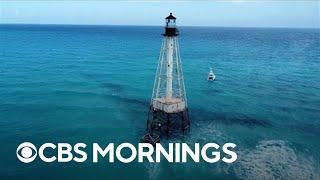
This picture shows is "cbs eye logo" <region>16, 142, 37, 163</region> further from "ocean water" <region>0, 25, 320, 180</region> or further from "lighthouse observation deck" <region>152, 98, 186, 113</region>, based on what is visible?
"lighthouse observation deck" <region>152, 98, 186, 113</region>

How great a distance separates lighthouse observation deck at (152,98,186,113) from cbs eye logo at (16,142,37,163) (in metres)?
15.3

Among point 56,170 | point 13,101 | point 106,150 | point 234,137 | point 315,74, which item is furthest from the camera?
point 315,74

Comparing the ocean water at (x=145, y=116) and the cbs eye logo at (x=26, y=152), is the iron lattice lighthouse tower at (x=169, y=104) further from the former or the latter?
the cbs eye logo at (x=26, y=152)

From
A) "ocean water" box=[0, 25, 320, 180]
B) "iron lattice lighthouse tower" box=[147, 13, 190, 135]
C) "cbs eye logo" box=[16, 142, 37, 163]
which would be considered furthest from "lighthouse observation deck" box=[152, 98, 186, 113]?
"cbs eye logo" box=[16, 142, 37, 163]

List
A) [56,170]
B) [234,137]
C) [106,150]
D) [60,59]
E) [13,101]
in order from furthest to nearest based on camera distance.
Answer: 1. [60,59]
2. [13,101]
3. [234,137]
4. [106,150]
5. [56,170]

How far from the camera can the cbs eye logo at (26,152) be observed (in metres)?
38.3

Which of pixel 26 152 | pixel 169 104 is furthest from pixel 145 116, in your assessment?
pixel 26 152

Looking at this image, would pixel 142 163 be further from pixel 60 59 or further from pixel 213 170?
pixel 60 59

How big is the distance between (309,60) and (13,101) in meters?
A: 92.2

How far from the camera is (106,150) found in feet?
135

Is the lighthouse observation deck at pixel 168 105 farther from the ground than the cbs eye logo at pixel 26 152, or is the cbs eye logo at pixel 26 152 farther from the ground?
the lighthouse observation deck at pixel 168 105

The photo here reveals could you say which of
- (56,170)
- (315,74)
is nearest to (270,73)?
(315,74)

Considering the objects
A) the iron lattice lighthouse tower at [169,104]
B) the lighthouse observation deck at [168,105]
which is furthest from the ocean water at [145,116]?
the lighthouse observation deck at [168,105]

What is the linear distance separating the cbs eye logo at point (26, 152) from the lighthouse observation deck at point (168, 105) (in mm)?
15272
